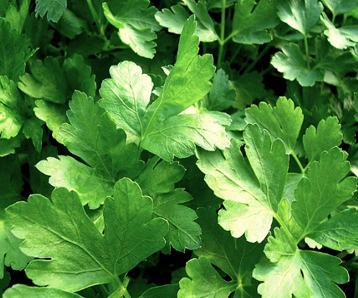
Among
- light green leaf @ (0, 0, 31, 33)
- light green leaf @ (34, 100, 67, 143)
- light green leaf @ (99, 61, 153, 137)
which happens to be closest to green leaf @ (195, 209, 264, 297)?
light green leaf @ (99, 61, 153, 137)

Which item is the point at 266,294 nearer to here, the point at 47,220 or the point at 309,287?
the point at 309,287

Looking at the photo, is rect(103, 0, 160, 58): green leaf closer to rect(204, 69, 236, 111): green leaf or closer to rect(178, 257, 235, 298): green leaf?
rect(204, 69, 236, 111): green leaf

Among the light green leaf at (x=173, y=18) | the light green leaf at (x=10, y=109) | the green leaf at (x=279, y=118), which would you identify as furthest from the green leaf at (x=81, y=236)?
the light green leaf at (x=173, y=18)

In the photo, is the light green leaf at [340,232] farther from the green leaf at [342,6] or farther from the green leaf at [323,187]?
the green leaf at [342,6]

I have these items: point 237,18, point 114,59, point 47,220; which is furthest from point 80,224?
point 237,18

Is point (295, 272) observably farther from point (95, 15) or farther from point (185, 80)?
point (95, 15)
